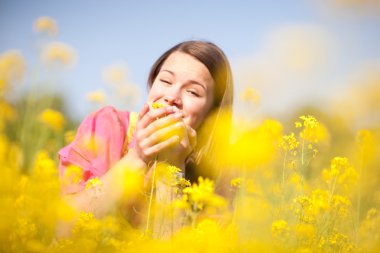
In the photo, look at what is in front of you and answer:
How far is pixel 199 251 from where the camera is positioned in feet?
4.95

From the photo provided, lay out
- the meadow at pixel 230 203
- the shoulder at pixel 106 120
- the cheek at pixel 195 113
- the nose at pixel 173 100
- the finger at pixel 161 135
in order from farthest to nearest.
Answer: the shoulder at pixel 106 120 → the cheek at pixel 195 113 → the nose at pixel 173 100 → the finger at pixel 161 135 → the meadow at pixel 230 203

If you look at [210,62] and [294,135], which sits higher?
[210,62]

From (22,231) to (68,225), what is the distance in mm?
419

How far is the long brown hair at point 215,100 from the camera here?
8.55 feet

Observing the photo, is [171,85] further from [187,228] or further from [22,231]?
[22,231]

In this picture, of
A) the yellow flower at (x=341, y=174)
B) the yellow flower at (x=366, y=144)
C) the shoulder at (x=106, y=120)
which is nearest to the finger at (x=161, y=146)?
the shoulder at (x=106, y=120)

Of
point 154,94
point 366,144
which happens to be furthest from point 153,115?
point 366,144

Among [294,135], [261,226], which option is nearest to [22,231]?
[261,226]

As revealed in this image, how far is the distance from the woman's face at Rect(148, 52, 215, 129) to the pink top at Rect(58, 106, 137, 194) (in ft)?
1.01

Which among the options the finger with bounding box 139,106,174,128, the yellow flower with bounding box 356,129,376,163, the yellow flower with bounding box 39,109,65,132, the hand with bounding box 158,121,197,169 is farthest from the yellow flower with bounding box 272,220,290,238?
the yellow flower with bounding box 39,109,65,132

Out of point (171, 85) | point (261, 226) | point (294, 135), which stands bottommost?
point (261, 226)

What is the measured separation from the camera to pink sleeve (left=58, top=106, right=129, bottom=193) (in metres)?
2.30

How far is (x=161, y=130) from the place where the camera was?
1854mm

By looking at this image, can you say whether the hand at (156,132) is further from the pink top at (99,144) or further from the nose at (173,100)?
the pink top at (99,144)
